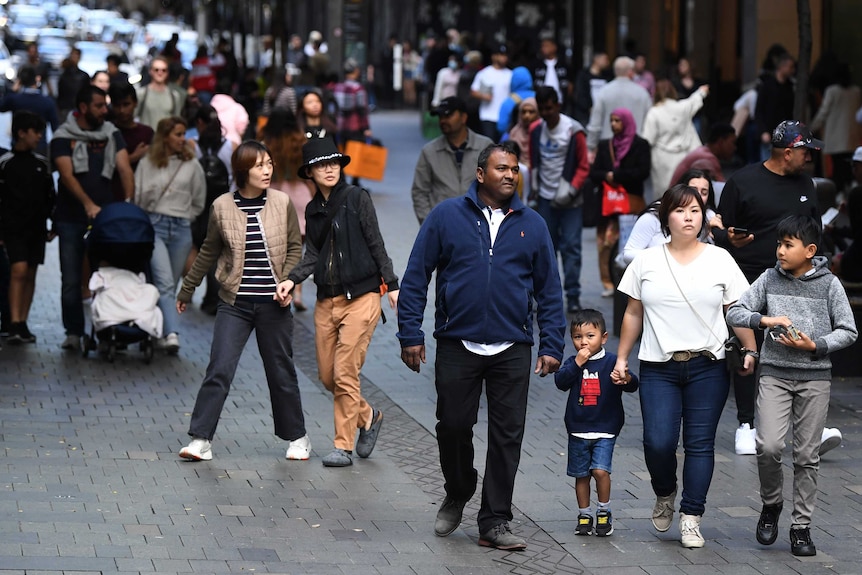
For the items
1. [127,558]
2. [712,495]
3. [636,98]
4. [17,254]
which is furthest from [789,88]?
[127,558]

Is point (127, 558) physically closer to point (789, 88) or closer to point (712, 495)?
point (712, 495)

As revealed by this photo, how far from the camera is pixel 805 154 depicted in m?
8.45

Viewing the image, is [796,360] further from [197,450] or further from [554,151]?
[554,151]

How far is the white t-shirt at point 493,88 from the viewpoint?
21934 mm

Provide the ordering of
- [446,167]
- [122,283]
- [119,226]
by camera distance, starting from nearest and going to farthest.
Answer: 1. [446,167]
2. [119,226]
3. [122,283]

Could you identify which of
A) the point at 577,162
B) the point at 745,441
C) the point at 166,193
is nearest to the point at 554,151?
the point at 577,162

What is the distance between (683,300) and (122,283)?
560 cm

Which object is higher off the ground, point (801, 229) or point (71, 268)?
point (801, 229)

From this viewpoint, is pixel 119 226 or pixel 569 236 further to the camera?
pixel 569 236

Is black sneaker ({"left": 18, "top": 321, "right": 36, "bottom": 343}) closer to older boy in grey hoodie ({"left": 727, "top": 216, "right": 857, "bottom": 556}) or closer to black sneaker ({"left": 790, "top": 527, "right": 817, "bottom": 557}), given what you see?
older boy in grey hoodie ({"left": 727, "top": 216, "right": 857, "bottom": 556})

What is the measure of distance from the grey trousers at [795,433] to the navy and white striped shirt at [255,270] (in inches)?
116

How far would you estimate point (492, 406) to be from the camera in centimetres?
703

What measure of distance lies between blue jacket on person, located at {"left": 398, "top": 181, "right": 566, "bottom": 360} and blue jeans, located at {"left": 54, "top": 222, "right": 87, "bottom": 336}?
17.7 ft

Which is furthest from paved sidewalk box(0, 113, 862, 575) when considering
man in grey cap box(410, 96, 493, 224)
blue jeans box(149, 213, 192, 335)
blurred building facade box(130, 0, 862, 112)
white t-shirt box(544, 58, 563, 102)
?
blurred building facade box(130, 0, 862, 112)
